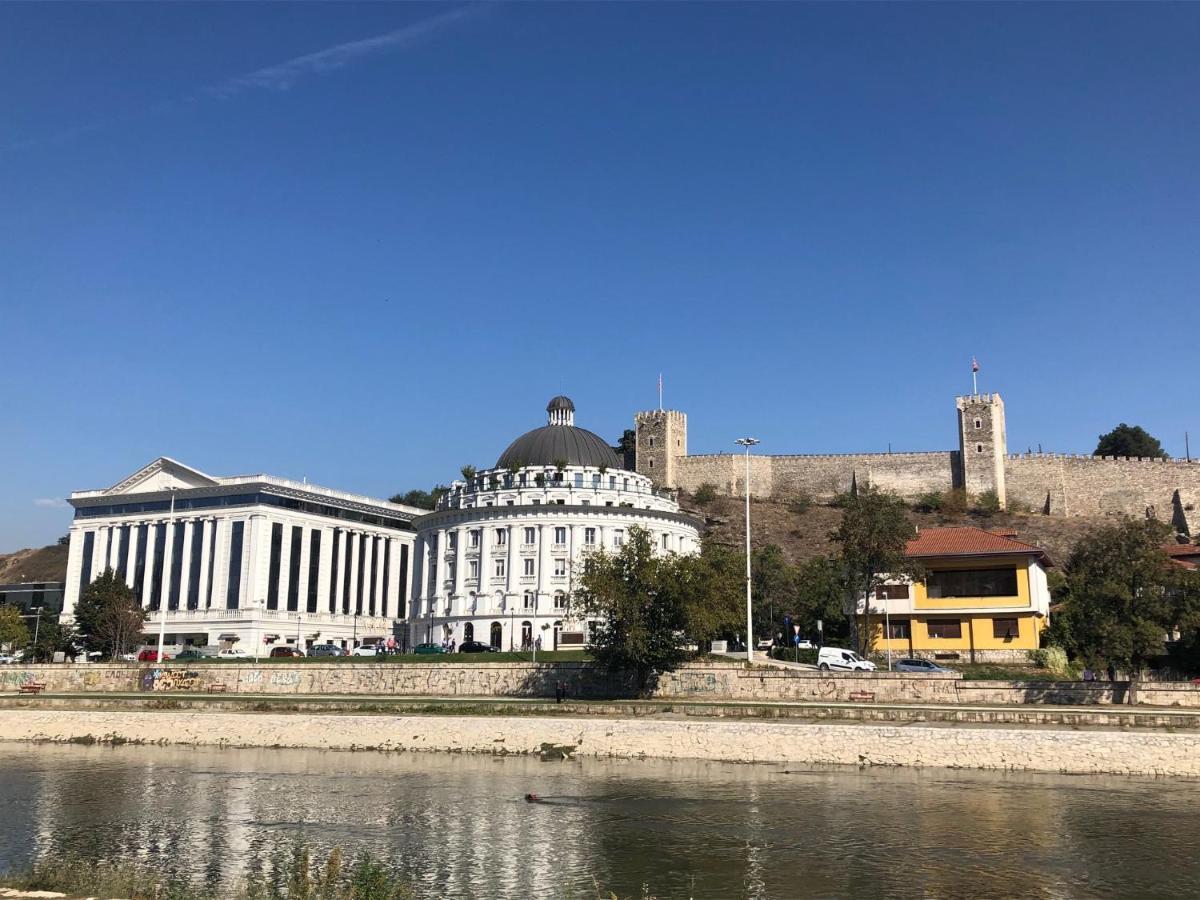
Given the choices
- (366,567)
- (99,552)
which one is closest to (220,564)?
(366,567)

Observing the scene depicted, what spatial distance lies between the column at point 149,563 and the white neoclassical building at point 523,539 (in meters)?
31.0

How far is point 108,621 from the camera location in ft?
285

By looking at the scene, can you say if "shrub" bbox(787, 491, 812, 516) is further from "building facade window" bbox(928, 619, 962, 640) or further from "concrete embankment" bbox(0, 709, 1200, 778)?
"concrete embankment" bbox(0, 709, 1200, 778)

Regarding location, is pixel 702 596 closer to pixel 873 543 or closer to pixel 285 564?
pixel 873 543

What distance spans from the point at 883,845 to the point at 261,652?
8330cm

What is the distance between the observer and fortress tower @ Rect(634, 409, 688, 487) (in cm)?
15188

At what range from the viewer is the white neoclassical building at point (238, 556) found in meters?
106

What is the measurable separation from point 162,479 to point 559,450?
44.7 m

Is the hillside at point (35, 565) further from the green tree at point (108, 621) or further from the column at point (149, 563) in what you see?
the green tree at point (108, 621)

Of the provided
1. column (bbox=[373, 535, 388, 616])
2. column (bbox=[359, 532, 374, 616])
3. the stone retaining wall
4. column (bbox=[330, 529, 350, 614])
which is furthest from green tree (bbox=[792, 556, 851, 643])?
column (bbox=[373, 535, 388, 616])

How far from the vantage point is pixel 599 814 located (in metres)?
30.5

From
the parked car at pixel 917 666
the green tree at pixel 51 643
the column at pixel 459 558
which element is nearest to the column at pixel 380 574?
the column at pixel 459 558

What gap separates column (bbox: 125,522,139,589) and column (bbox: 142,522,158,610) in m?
1.44

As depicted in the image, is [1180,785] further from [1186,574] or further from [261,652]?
[261,652]
